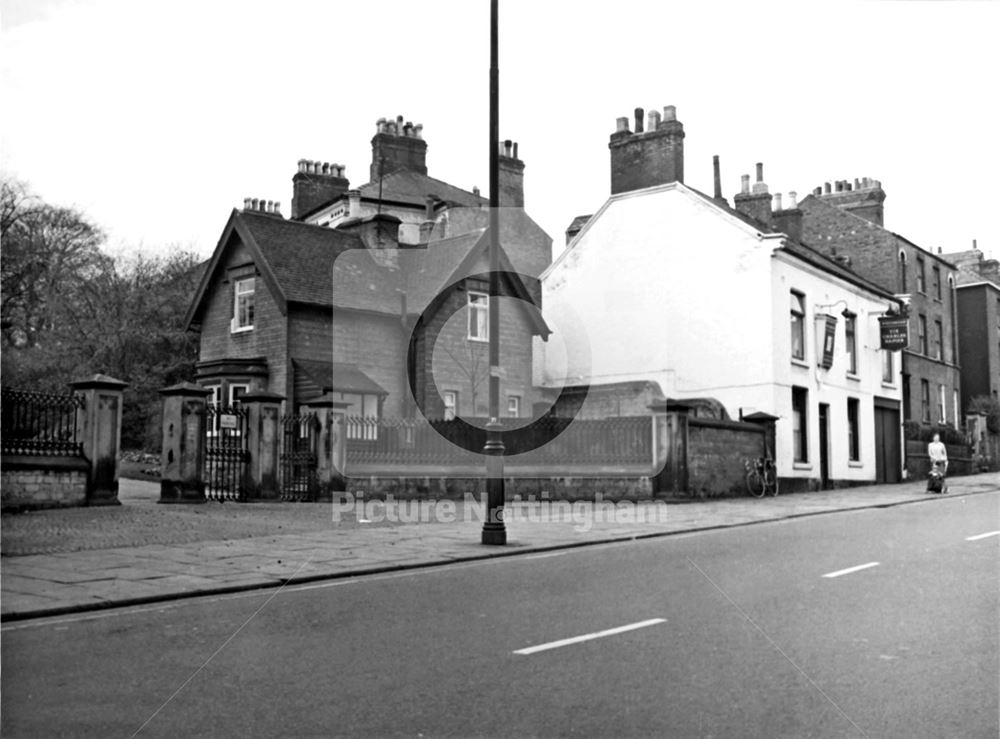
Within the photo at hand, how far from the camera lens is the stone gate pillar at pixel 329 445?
2191cm

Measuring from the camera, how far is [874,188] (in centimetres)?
4628

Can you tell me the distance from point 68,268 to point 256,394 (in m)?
26.2

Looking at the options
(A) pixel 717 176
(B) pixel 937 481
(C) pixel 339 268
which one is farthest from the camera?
(A) pixel 717 176

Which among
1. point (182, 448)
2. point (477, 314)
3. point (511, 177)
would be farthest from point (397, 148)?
point (182, 448)

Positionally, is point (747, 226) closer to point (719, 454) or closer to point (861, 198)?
point (719, 454)

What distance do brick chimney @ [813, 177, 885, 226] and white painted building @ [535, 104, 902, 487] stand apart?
961cm

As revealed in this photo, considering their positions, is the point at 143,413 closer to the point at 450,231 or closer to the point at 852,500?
the point at 450,231

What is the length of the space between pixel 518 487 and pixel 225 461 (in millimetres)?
7675

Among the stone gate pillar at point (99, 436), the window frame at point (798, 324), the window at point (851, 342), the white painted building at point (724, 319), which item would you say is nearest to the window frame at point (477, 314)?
the white painted building at point (724, 319)

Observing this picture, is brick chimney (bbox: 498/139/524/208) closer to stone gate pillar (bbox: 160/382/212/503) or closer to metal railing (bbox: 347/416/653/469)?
metal railing (bbox: 347/416/653/469)

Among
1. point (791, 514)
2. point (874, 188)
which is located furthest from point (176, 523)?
point (874, 188)

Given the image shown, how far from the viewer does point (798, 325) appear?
3222cm

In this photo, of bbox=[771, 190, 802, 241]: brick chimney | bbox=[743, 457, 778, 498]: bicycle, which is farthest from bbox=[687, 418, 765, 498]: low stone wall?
bbox=[771, 190, 802, 241]: brick chimney

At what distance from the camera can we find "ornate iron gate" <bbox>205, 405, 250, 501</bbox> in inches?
821
